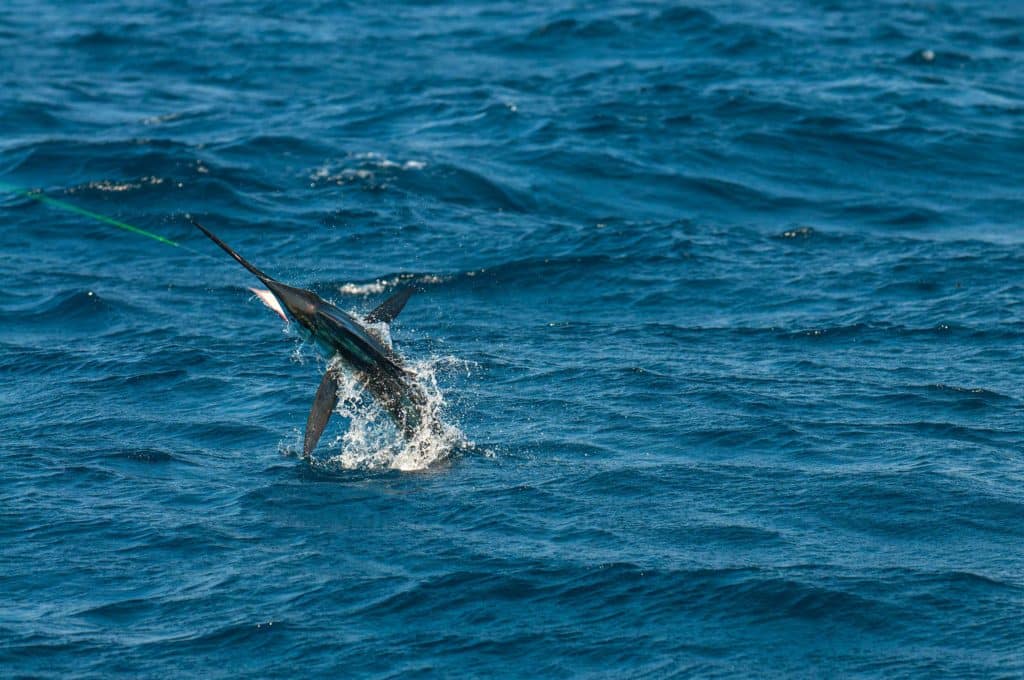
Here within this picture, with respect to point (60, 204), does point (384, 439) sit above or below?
below

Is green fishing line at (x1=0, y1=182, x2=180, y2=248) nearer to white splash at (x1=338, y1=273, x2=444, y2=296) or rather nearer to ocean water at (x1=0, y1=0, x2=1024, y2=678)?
ocean water at (x1=0, y1=0, x2=1024, y2=678)

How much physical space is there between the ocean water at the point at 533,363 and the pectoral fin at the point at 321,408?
0.60 metres

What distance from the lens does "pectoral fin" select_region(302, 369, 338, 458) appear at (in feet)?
44.8

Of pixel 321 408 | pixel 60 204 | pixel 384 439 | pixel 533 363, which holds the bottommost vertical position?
pixel 533 363

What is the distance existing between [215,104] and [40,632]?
19533 mm

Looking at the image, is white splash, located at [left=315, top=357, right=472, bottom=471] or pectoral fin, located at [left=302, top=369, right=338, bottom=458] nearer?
pectoral fin, located at [left=302, top=369, right=338, bottom=458]

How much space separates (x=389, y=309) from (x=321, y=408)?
1.05m

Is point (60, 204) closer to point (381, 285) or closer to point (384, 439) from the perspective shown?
point (381, 285)

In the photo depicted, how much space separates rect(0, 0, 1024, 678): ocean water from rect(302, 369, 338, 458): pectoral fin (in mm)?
602

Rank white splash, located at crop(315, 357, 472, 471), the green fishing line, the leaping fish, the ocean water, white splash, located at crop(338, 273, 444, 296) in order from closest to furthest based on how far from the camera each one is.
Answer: the ocean water < the leaping fish < white splash, located at crop(315, 357, 472, 471) < white splash, located at crop(338, 273, 444, 296) < the green fishing line

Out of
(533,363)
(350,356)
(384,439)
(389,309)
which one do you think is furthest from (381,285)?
(350,356)

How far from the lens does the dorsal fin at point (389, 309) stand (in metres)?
13.9

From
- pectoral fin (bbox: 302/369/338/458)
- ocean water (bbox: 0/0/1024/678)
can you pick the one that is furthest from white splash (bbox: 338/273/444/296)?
pectoral fin (bbox: 302/369/338/458)

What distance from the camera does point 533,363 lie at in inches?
680
